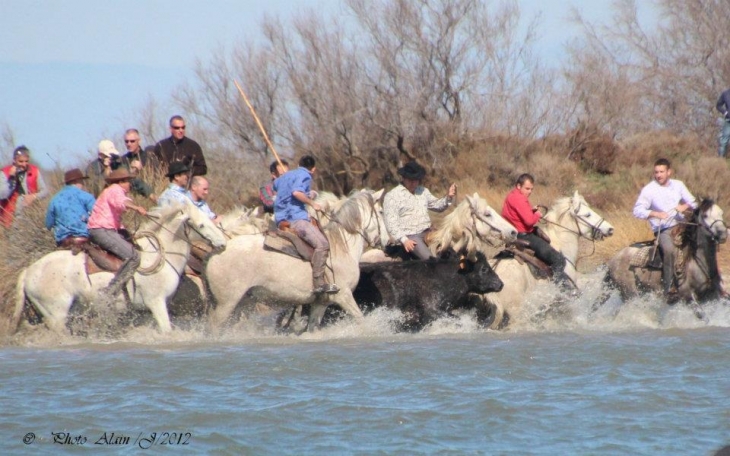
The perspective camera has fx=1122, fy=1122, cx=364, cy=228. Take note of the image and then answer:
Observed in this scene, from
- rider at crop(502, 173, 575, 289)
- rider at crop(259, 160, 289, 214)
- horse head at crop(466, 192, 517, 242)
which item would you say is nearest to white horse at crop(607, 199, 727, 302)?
rider at crop(502, 173, 575, 289)

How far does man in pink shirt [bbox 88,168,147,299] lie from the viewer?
475 inches

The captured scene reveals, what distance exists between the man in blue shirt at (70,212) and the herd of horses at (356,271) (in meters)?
0.30

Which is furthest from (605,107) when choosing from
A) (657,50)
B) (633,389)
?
(633,389)

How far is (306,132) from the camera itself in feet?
80.8

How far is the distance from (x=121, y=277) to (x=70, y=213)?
1049 mm

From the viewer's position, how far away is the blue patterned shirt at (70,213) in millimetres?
12469

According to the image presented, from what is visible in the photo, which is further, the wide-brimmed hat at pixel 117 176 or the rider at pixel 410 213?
the rider at pixel 410 213

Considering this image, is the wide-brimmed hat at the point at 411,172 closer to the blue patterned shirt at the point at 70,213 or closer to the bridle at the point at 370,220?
the bridle at the point at 370,220

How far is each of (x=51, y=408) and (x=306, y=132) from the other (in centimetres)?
1562


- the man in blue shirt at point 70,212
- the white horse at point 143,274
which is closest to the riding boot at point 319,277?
the white horse at point 143,274

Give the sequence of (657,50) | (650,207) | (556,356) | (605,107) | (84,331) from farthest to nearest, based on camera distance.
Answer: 1. (657,50)
2. (605,107)
3. (650,207)
4. (84,331)
5. (556,356)

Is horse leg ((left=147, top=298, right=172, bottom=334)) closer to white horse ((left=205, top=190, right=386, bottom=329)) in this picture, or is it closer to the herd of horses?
the herd of horses

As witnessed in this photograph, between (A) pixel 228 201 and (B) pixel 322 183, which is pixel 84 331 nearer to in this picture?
(A) pixel 228 201

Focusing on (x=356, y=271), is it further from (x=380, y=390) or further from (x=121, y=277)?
(x=380, y=390)
